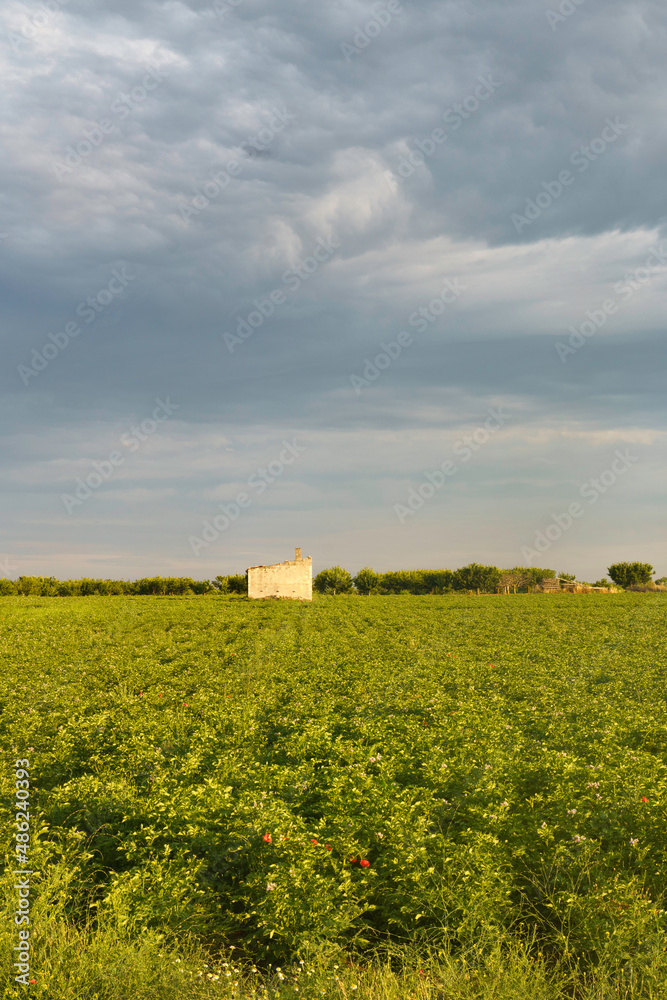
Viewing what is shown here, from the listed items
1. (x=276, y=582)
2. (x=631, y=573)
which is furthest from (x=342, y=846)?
(x=631, y=573)

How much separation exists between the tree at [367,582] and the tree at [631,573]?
4020 cm

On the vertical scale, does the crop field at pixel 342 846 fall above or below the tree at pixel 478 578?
below

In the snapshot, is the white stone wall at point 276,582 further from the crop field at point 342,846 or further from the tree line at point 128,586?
the crop field at point 342,846

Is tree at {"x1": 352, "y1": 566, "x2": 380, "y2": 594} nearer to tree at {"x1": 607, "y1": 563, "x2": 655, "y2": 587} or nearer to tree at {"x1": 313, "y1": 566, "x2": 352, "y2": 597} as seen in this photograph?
tree at {"x1": 313, "y1": 566, "x2": 352, "y2": 597}

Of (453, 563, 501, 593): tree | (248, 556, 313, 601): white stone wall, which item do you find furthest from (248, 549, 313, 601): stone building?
(453, 563, 501, 593): tree

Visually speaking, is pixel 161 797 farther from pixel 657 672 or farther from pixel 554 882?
pixel 657 672

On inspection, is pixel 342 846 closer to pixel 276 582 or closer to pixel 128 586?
pixel 276 582

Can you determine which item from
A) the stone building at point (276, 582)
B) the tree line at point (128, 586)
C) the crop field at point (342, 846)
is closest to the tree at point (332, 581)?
the tree line at point (128, 586)

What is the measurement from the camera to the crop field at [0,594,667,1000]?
222 inches

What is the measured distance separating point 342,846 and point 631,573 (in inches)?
4045

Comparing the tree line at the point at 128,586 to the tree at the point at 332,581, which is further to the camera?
the tree at the point at 332,581

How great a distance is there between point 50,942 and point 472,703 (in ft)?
29.1

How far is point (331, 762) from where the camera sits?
29.6ft

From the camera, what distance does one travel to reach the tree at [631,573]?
3799 inches
